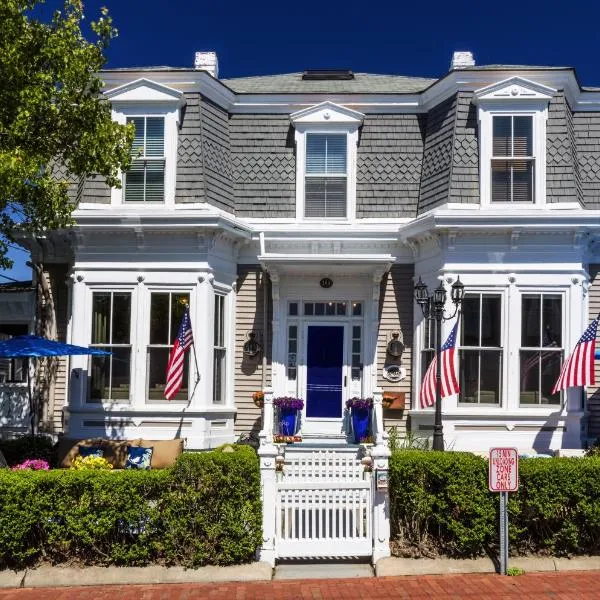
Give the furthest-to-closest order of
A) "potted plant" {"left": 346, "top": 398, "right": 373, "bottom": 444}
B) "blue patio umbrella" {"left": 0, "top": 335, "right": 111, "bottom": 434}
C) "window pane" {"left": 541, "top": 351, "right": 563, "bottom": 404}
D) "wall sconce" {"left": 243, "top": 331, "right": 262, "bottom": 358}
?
"wall sconce" {"left": 243, "top": 331, "right": 262, "bottom": 358} < "potted plant" {"left": 346, "top": 398, "right": 373, "bottom": 444} < "window pane" {"left": 541, "top": 351, "right": 563, "bottom": 404} < "blue patio umbrella" {"left": 0, "top": 335, "right": 111, "bottom": 434}

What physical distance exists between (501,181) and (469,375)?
11.3 ft

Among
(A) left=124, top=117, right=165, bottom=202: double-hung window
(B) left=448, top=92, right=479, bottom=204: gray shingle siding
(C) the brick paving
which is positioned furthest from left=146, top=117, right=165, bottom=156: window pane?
(C) the brick paving

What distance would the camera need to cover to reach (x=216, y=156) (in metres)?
14.0

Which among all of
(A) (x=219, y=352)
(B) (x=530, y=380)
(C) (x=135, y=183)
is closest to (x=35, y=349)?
(A) (x=219, y=352)

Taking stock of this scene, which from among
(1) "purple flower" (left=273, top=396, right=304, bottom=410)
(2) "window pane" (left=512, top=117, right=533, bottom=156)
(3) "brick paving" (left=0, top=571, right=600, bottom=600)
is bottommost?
(3) "brick paving" (left=0, top=571, right=600, bottom=600)

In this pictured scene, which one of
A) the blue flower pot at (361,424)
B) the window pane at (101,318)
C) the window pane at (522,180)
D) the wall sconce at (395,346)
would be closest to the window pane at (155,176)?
the window pane at (101,318)

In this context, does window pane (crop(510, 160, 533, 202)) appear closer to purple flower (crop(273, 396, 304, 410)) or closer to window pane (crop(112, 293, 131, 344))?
purple flower (crop(273, 396, 304, 410))

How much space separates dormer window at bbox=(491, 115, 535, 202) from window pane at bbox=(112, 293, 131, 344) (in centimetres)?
668

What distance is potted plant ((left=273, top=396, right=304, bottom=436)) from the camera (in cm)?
1306

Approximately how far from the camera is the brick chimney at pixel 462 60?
1475cm

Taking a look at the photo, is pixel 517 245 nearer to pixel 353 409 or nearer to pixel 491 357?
pixel 491 357

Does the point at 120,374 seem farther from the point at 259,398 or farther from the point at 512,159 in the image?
the point at 512,159

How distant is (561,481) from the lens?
8594 mm

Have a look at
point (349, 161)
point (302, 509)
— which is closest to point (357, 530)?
point (302, 509)
